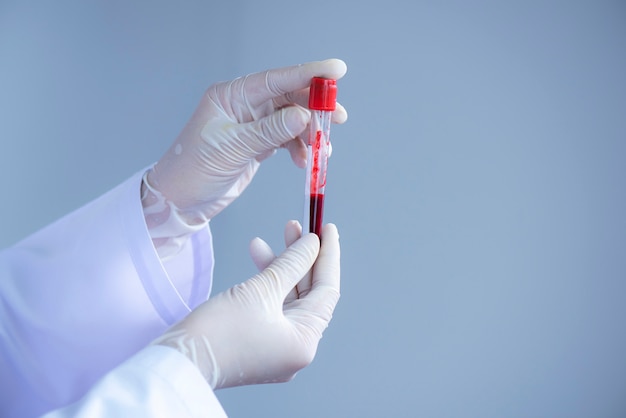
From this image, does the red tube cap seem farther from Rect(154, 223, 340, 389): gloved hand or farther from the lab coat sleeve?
the lab coat sleeve

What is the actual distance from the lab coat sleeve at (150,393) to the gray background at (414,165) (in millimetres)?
1063

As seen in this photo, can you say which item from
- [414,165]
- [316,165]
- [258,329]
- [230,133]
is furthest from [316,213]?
[414,165]

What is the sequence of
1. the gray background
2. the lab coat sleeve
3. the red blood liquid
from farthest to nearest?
the gray background, the red blood liquid, the lab coat sleeve

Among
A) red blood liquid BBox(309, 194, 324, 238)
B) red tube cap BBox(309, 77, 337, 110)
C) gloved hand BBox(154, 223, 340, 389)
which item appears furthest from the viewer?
red blood liquid BBox(309, 194, 324, 238)

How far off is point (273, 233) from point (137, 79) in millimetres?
621

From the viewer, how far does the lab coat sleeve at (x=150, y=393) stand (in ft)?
2.22

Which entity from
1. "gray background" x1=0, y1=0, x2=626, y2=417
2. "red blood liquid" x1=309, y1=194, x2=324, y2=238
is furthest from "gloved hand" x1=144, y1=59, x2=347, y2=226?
"gray background" x1=0, y1=0, x2=626, y2=417

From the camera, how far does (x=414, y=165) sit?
67.6 inches

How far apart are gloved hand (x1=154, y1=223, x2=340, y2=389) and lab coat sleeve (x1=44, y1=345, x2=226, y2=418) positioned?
68mm

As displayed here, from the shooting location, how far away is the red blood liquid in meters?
1.11

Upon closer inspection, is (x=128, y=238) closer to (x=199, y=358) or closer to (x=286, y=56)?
(x=199, y=358)

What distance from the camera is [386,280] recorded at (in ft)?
5.81

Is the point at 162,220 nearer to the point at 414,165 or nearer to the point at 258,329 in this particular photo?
the point at 258,329

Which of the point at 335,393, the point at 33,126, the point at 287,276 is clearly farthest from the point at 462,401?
the point at 33,126
